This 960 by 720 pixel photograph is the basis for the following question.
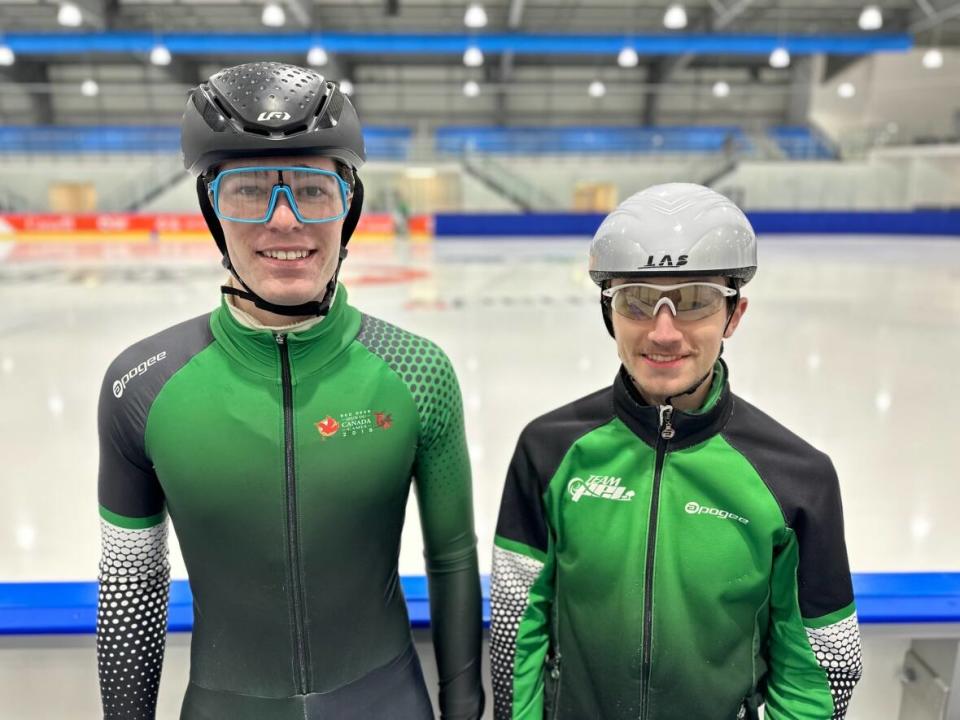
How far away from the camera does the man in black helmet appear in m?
1.03

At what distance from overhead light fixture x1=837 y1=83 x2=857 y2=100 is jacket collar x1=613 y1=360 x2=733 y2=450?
82.4 feet

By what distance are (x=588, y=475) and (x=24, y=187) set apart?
24.7 m

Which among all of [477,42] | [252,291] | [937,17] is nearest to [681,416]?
[252,291]

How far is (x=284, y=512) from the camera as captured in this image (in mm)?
1112

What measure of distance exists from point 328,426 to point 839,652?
94 cm

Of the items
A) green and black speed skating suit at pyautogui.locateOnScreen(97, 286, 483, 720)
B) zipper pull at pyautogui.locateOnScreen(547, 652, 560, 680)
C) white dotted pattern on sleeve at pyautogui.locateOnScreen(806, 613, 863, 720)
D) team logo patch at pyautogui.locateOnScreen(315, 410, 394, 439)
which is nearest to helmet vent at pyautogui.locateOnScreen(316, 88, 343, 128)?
green and black speed skating suit at pyautogui.locateOnScreen(97, 286, 483, 720)

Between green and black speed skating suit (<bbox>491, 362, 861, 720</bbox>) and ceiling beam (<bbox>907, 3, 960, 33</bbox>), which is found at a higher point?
ceiling beam (<bbox>907, 3, 960, 33</bbox>)

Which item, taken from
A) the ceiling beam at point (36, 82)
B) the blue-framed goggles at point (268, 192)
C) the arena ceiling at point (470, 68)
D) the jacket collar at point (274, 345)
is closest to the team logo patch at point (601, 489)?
the jacket collar at point (274, 345)

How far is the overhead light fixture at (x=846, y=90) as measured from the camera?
21938 millimetres

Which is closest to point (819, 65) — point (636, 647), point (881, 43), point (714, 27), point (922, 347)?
point (881, 43)

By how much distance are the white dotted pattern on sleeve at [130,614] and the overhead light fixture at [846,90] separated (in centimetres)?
2569

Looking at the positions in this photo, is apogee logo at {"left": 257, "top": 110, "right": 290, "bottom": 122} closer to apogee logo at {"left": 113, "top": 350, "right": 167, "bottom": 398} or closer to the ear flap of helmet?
apogee logo at {"left": 113, "top": 350, "right": 167, "bottom": 398}

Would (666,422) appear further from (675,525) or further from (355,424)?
(355,424)

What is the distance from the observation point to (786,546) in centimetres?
Result: 114
